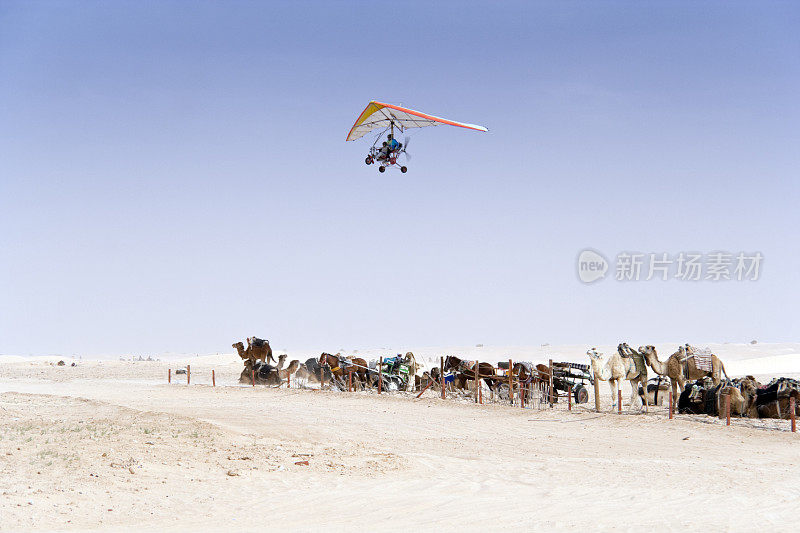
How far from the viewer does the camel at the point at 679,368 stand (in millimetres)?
24734

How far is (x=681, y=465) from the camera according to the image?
54.6 feet

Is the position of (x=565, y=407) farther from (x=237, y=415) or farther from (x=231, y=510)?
(x=231, y=510)

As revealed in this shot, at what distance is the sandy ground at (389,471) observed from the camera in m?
11.6

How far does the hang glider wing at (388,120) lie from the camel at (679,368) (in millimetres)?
15117

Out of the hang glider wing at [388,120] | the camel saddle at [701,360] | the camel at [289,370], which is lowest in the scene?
the camel at [289,370]

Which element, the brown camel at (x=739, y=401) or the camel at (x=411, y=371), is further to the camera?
the camel at (x=411, y=371)

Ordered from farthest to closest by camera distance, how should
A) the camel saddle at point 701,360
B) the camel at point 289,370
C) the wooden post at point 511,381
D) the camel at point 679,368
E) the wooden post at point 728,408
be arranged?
the camel at point 289,370 → the wooden post at point 511,381 → the camel saddle at point 701,360 → the camel at point 679,368 → the wooden post at point 728,408

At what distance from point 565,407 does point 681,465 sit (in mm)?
11736

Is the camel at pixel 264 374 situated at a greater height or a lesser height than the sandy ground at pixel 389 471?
greater

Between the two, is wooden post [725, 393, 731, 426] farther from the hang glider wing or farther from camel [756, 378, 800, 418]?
the hang glider wing

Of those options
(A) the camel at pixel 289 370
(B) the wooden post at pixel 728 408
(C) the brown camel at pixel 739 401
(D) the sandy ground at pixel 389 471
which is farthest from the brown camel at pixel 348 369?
(B) the wooden post at pixel 728 408

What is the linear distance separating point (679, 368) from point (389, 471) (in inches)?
505

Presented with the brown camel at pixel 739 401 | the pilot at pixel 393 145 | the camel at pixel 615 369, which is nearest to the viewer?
the brown camel at pixel 739 401

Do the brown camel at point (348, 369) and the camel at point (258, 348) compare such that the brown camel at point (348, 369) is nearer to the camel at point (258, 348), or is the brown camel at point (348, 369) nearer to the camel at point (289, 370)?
the camel at point (289, 370)
